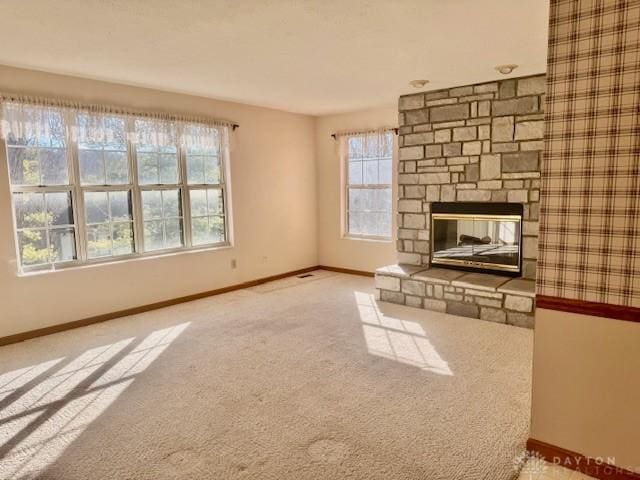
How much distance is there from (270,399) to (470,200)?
10.4 ft

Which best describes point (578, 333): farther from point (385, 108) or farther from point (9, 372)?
point (385, 108)

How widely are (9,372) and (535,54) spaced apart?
4782 mm

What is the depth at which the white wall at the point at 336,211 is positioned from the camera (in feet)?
19.9

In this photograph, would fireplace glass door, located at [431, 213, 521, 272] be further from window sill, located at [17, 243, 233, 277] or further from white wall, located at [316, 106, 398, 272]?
window sill, located at [17, 243, 233, 277]

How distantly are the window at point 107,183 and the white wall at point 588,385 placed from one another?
4037 millimetres

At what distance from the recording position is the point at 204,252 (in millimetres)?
5266

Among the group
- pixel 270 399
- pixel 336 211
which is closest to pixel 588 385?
pixel 270 399

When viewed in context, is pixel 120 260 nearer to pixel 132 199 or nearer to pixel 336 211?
pixel 132 199

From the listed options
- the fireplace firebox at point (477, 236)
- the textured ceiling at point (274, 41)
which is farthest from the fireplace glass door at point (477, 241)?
the textured ceiling at point (274, 41)

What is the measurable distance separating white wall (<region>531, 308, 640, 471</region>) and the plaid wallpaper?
5.5 inches

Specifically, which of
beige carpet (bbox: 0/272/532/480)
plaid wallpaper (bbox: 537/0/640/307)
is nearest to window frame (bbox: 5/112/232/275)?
beige carpet (bbox: 0/272/532/480)

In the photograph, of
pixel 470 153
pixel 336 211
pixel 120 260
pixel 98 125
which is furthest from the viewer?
pixel 336 211

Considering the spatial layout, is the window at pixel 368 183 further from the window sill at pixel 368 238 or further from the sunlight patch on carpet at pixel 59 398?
the sunlight patch on carpet at pixel 59 398

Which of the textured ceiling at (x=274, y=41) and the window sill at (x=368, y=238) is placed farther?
the window sill at (x=368, y=238)
